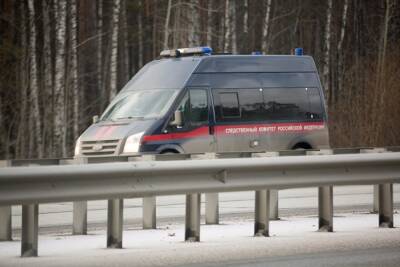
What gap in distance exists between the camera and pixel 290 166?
10.9m

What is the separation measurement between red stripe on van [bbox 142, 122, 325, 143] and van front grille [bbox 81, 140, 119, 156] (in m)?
0.65

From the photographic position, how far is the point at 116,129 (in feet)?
65.4

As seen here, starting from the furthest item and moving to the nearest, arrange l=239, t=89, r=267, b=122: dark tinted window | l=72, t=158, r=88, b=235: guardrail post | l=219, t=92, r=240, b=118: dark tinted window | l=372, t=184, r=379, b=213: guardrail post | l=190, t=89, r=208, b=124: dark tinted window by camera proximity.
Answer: l=239, t=89, r=267, b=122: dark tinted window < l=219, t=92, r=240, b=118: dark tinted window < l=190, t=89, r=208, b=124: dark tinted window < l=372, t=184, r=379, b=213: guardrail post < l=72, t=158, r=88, b=235: guardrail post

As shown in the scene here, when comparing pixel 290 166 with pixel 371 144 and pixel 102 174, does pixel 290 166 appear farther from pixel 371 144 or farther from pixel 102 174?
pixel 371 144

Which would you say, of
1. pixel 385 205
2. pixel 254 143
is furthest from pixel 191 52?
pixel 385 205

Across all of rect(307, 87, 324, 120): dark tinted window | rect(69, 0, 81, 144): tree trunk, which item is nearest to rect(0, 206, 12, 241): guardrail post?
rect(307, 87, 324, 120): dark tinted window

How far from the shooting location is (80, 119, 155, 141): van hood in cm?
1966

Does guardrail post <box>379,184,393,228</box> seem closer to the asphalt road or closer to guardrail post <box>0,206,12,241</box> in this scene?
the asphalt road

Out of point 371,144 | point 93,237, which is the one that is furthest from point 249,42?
point 93,237

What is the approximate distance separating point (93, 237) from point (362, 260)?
2877mm

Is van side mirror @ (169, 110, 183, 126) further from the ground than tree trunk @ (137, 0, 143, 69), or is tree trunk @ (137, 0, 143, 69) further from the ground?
tree trunk @ (137, 0, 143, 69)

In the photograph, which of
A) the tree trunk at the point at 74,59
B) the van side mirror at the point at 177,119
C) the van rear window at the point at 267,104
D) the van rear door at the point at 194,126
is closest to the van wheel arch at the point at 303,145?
the van rear window at the point at 267,104

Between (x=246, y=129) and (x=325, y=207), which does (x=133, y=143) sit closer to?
(x=246, y=129)

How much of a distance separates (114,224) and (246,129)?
11145mm
